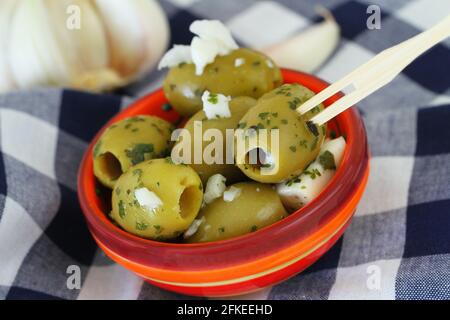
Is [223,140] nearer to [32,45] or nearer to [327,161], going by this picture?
[327,161]

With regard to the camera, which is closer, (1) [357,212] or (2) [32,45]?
(1) [357,212]

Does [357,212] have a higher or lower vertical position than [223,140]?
lower

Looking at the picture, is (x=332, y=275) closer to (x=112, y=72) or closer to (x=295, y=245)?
(x=295, y=245)

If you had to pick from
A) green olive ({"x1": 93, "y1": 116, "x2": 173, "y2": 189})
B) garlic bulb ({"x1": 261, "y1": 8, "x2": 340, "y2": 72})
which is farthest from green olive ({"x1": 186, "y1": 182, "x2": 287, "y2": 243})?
garlic bulb ({"x1": 261, "y1": 8, "x2": 340, "y2": 72})

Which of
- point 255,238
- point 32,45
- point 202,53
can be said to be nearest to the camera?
point 255,238

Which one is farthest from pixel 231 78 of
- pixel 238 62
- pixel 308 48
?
→ pixel 308 48

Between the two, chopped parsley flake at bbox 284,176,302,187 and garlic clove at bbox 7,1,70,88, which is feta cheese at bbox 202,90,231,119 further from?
garlic clove at bbox 7,1,70,88

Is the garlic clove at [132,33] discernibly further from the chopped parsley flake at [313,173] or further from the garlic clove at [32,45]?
the chopped parsley flake at [313,173]
